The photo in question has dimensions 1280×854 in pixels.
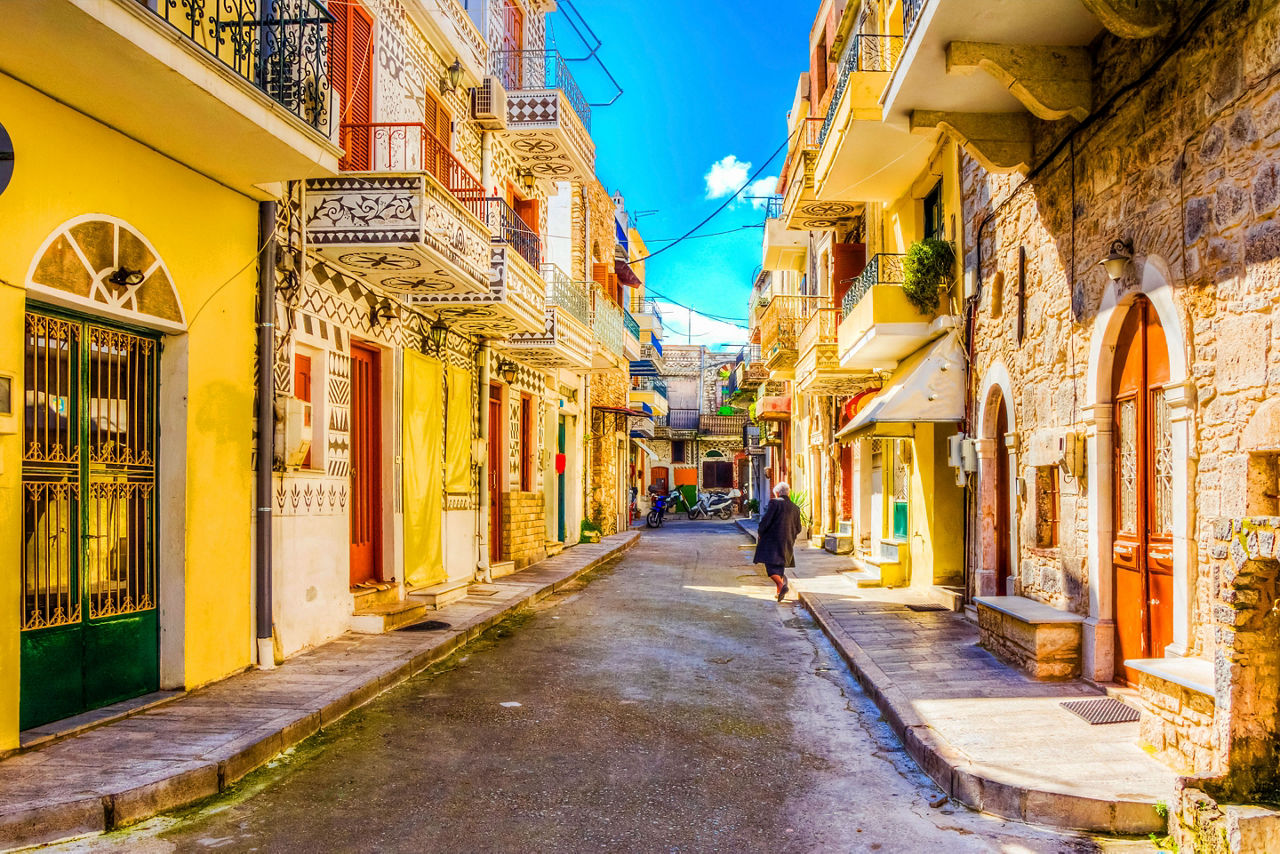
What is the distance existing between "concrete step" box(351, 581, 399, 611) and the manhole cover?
1.62 feet

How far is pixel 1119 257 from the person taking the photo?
22.6 ft

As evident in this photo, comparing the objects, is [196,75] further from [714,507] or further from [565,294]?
[714,507]

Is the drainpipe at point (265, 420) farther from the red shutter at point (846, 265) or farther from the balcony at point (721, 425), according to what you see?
the balcony at point (721, 425)

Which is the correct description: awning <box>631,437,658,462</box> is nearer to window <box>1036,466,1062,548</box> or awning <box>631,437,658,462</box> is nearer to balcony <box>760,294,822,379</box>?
balcony <box>760,294,822,379</box>

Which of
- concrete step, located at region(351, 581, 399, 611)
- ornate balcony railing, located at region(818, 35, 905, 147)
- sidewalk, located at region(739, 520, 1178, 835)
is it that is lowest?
sidewalk, located at region(739, 520, 1178, 835)

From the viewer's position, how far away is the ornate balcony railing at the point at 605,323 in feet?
71.5

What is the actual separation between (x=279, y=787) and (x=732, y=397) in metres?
41.9

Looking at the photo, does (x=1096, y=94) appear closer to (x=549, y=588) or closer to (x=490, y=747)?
(x=490, y=747)

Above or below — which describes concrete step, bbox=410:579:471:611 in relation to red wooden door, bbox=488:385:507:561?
below

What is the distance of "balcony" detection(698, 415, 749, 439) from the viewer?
183ft

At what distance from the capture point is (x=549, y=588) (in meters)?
14.9

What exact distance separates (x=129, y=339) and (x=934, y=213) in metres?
10.4

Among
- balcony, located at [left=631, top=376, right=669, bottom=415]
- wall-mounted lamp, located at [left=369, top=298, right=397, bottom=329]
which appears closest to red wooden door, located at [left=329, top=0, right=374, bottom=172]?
wall-mounted lamp, located at [left=369, top=298, right=397, bottom=329]

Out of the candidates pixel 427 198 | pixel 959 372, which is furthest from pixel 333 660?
pixel 959 372
